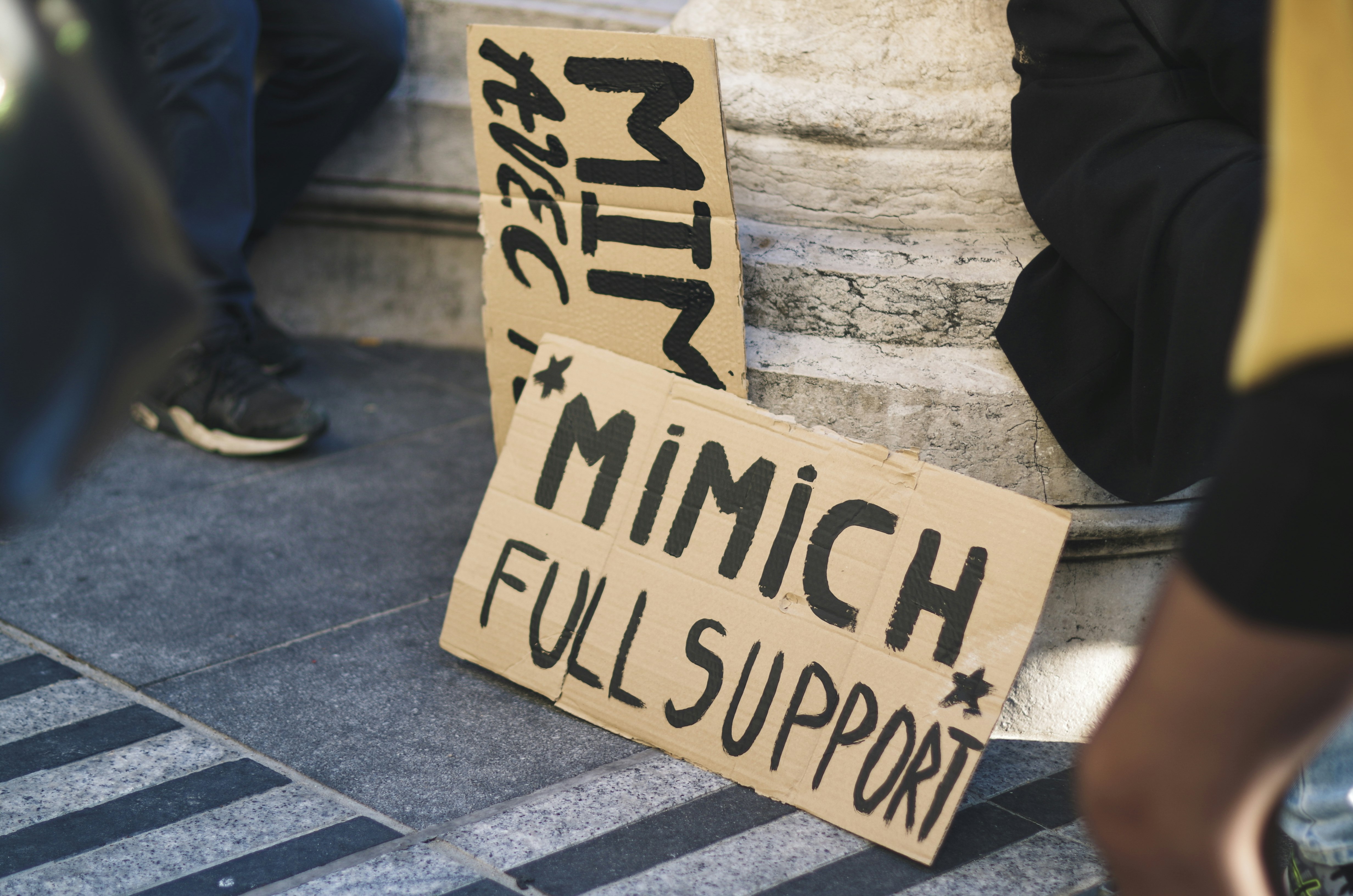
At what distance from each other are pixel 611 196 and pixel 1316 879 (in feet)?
4.72

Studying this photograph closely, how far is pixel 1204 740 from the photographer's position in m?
0.85

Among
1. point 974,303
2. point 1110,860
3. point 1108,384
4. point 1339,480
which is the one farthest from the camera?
point 974,303

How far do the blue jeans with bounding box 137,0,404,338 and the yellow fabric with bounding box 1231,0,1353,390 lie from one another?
244 centimetres

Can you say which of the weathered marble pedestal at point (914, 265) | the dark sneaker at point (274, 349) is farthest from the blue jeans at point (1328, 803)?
the dark sneaker at point (274, 349)

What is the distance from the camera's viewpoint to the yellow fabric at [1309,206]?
2.65 feet

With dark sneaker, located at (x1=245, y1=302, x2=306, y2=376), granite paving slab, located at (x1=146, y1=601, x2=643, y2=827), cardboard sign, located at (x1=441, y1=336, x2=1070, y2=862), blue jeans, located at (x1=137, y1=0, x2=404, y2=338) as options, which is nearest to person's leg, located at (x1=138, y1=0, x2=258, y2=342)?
blue jeans, located at (x1=137, y1=0, x2=404, y2=338)

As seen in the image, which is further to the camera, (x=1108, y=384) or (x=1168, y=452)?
(x=1108, y=384)

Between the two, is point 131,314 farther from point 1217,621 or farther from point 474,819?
point 474,819

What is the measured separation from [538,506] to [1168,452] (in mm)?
991

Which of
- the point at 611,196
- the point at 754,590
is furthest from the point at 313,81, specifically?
the point at 754,590

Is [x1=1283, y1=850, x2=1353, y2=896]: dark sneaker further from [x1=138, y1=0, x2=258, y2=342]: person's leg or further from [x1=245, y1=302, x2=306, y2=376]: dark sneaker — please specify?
[x1=245, y1=302, x2=306, y2=376]: dark sneaker

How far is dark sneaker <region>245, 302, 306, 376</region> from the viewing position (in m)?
3.58

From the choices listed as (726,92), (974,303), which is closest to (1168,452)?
(974,303)

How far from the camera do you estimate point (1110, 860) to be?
0.94m
